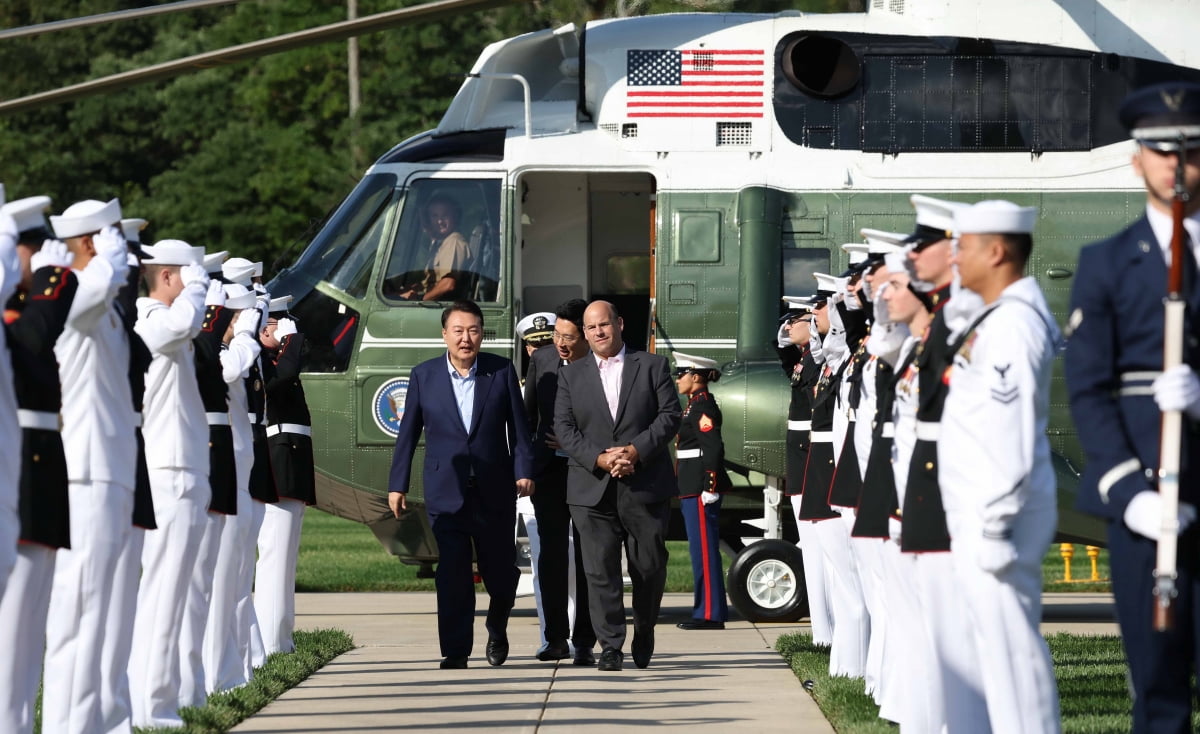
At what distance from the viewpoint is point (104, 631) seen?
6.86 meters

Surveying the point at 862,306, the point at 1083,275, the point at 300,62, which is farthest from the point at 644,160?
the point at 300,62

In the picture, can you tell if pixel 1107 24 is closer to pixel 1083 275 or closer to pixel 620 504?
pixel 620 504

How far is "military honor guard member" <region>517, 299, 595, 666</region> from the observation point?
1075 cm

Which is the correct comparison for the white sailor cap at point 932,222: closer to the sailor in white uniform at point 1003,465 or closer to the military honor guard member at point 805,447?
the sailor in white uniform at point 1003,465

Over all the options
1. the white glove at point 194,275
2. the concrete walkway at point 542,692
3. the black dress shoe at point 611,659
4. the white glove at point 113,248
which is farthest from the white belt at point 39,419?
the black dress shoe at point 611,659

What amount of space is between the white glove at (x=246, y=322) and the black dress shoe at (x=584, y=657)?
287 centimetres

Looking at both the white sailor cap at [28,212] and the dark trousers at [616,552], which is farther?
the dark trousers at [616,552]

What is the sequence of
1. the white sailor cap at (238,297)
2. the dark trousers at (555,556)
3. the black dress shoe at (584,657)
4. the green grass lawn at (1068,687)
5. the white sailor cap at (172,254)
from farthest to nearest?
the dark trousers at (555,556), the black dress shoe at (584,657), the white sailor cap at (238,297), the green grass lawn at (1068,687), the white sailor cap at (172,254)

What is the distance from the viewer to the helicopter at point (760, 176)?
13.1 meters

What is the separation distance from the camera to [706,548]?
12758 millimetres

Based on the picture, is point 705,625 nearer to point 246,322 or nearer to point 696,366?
point 696,366

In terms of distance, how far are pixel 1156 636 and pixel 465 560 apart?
601cm

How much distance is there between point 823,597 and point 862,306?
300 cm

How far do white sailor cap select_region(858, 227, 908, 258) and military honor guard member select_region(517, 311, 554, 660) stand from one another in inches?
131
